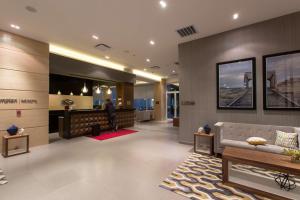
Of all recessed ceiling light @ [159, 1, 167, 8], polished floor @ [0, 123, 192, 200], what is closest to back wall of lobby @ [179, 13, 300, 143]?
polished floor @ [0, 123, 192, 200]

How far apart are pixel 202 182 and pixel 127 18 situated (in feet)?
13.6

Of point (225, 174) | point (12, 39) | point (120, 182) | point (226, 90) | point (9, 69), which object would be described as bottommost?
point (120, 182)

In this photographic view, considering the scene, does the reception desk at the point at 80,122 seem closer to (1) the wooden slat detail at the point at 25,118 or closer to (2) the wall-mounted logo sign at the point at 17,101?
(1) the wooden slat detail at the point at 25,118

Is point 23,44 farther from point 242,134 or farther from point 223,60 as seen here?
point 242,134

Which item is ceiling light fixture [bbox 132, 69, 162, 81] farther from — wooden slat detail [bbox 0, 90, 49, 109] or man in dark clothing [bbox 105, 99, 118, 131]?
wooden slat detail [bbox 0, 90, 49, 109]

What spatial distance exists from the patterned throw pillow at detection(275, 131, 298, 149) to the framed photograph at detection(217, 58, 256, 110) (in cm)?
89

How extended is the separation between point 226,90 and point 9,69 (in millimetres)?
6613

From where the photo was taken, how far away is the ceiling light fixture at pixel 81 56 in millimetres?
5974

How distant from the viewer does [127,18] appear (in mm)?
3896

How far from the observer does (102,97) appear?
14555 mm

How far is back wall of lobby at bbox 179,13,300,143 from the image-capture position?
147 inches

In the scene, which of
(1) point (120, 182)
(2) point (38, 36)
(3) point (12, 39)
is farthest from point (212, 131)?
(3) point (12, 39)

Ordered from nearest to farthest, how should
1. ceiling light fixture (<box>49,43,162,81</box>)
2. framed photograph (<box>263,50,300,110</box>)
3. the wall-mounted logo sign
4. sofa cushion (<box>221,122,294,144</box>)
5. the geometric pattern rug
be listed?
the geometric pattern rug → framed photograph (<box>263,50,300,110</box>) → sofa cushion (<box>221,122,294,144</box>) → the wall-mounted logo sign → ceiling light fixture (<box>49,43,162,81</box>)

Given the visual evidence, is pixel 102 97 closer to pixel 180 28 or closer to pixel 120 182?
pixel 180 28
